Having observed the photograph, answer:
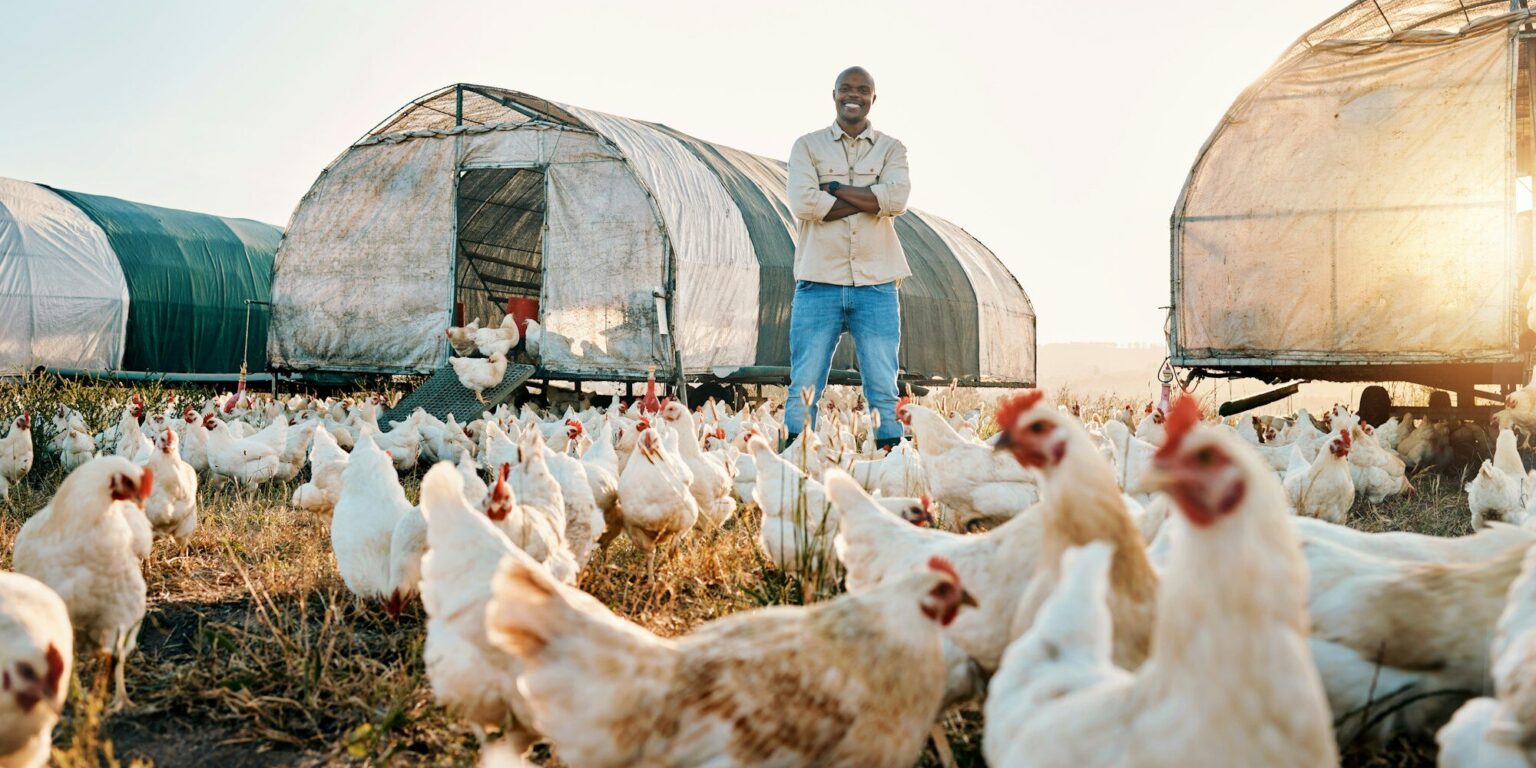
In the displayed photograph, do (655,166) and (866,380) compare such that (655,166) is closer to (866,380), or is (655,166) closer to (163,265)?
(866,380)

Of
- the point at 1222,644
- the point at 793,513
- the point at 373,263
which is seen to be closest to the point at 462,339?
the point at 373,263

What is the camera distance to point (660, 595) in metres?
3.96

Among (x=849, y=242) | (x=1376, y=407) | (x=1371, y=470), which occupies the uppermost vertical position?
(x=849, y=242)

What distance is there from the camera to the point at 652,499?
197 inches

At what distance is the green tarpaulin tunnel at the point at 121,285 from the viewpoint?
16797 mm

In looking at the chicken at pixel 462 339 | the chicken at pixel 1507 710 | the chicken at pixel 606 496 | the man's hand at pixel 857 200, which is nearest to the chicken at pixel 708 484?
the chicken at pixel 606 496

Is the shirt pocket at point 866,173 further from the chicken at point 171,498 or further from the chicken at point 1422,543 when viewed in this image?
the chicken at point 171,498

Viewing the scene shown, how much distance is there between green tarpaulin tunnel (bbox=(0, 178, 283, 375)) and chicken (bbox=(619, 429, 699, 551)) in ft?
45.7

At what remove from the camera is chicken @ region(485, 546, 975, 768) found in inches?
81.1

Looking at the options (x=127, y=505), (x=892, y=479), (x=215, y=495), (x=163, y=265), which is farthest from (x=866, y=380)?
(x=163, y=265)

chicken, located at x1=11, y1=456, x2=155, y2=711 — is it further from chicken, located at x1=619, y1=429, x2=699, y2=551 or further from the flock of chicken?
chicken, located at x1=619, y1=429, x2=699, y2=551

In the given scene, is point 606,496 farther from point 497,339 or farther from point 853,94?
point 497,339

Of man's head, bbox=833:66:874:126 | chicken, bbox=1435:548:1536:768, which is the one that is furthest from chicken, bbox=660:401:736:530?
chicken, bbox=1435:548:1536:768

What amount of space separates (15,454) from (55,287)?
12.1 metres
